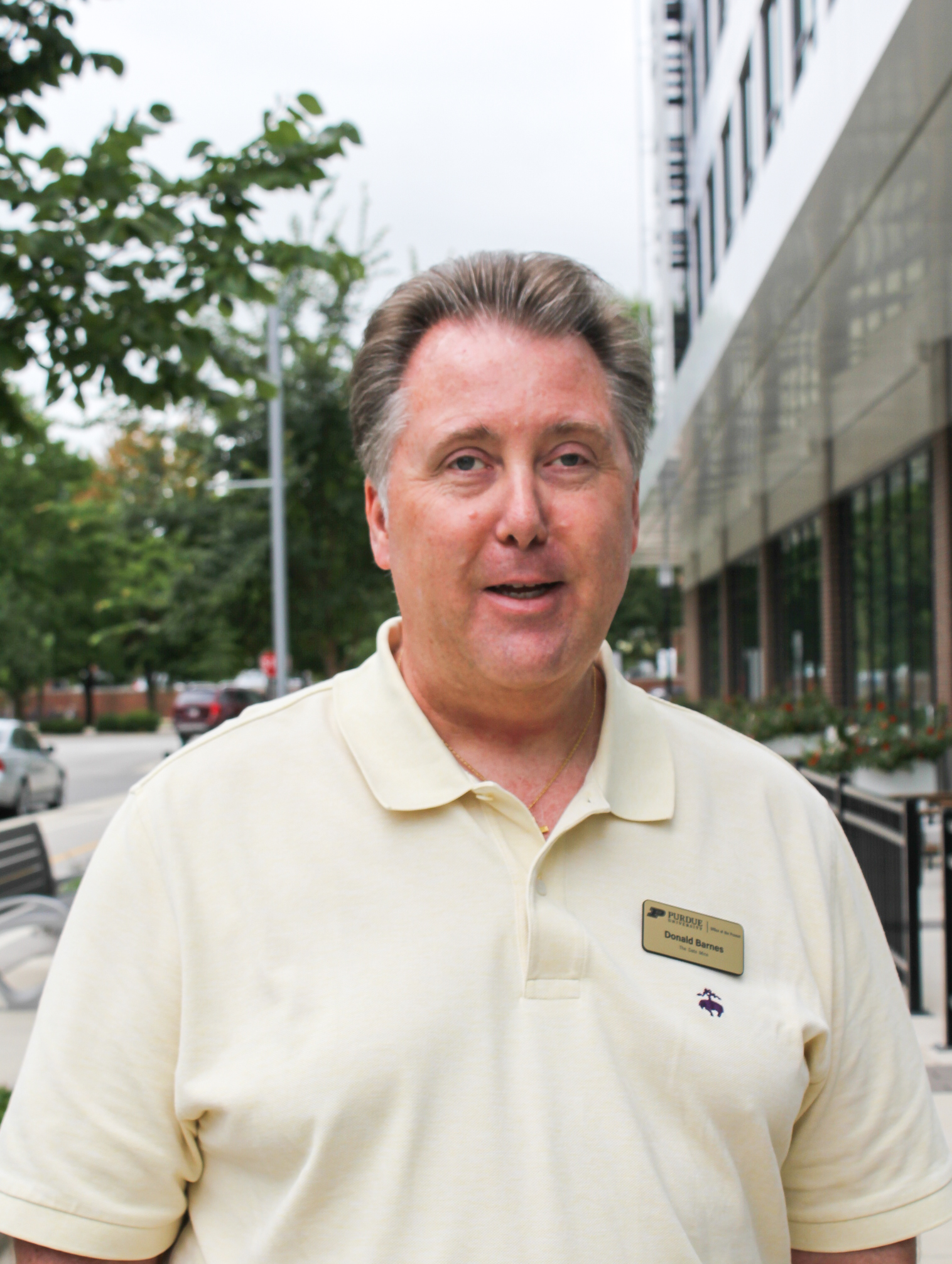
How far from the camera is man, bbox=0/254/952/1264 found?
4.87ft

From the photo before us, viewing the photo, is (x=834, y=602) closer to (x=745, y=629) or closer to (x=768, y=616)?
(x=768, y=616)

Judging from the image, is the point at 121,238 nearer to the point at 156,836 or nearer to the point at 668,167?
the point at 156,836

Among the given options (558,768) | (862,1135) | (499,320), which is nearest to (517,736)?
(558,768)

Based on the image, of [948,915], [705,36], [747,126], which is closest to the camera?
[948,915]

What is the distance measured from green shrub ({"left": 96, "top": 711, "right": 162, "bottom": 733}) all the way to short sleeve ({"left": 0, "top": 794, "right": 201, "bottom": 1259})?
58.4 meters

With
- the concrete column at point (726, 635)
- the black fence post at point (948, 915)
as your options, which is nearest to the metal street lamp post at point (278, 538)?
the concrete column at point (726, 635)

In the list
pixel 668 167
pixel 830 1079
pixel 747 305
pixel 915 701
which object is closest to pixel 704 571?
pixel 668 167

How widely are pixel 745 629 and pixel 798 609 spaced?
6226 mm

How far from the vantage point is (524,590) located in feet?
5.54

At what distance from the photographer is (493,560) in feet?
5.49

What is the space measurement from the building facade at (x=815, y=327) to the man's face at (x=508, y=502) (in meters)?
5.12

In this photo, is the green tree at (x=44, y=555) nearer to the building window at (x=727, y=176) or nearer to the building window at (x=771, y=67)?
the building window at (x=727, y=176)

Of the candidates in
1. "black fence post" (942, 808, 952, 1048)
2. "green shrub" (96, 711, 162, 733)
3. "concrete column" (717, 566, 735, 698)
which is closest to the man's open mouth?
"black fence post" (942, 808, 952, 1048)

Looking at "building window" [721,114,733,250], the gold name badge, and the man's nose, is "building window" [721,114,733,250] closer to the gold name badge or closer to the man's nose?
the man's nose
